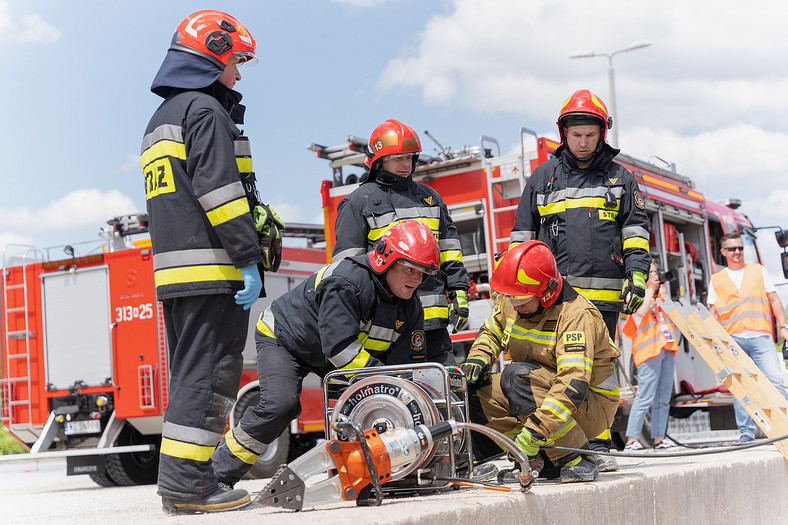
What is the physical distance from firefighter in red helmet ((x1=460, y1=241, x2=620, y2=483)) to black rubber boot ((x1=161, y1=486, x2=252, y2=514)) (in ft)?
4.29

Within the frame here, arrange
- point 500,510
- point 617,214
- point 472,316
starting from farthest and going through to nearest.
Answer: point 472,316, point 617,214, point 500,510

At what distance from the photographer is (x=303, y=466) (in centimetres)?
362

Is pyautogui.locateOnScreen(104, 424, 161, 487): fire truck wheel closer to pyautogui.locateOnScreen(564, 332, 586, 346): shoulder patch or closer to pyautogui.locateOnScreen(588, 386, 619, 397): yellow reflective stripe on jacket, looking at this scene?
pyautogui.locateOnScreen(588, 386, 619, 397): yellow reflective stripe on jacket

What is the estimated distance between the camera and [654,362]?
9.27 meters

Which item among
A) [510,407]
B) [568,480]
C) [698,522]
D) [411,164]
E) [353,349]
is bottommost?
[698,522]

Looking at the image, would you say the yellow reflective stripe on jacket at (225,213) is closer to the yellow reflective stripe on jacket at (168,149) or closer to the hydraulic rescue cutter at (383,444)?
the yellow reflective stripe on jacket at (168,149)

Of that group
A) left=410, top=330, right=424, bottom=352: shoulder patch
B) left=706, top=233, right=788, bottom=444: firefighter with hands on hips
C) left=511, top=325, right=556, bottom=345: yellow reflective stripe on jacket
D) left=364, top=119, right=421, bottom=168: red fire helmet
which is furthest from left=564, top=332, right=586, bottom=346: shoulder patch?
left=706, top=233, right=788, bottom=444: firefighter with hands on hips

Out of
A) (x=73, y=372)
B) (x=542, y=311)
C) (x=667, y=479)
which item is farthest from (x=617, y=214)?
(x=73, y=372)

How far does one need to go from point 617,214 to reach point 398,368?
2.34m

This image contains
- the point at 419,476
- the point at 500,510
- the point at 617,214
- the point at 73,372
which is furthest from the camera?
the point at 73,372

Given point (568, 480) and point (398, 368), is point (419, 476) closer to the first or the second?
point (398, 368)

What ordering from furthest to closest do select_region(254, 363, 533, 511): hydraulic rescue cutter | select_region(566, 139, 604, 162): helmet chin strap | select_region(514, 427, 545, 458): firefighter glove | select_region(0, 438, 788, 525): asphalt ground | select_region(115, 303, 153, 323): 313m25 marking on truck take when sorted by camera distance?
select_region(115, 303, 153, 323): 313m25 marking on truck < select_region(566, 139, 604, 162): helmet chin strap < select_region(514, 427, 545, 458): firefighter glove < select_region(254, 363, 533, 511): hydraulic rescue cutter < select_region(0, 438, 788, 525): asphalt ground

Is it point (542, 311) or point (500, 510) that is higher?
point (542, 311)

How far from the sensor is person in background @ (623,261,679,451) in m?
9.15
